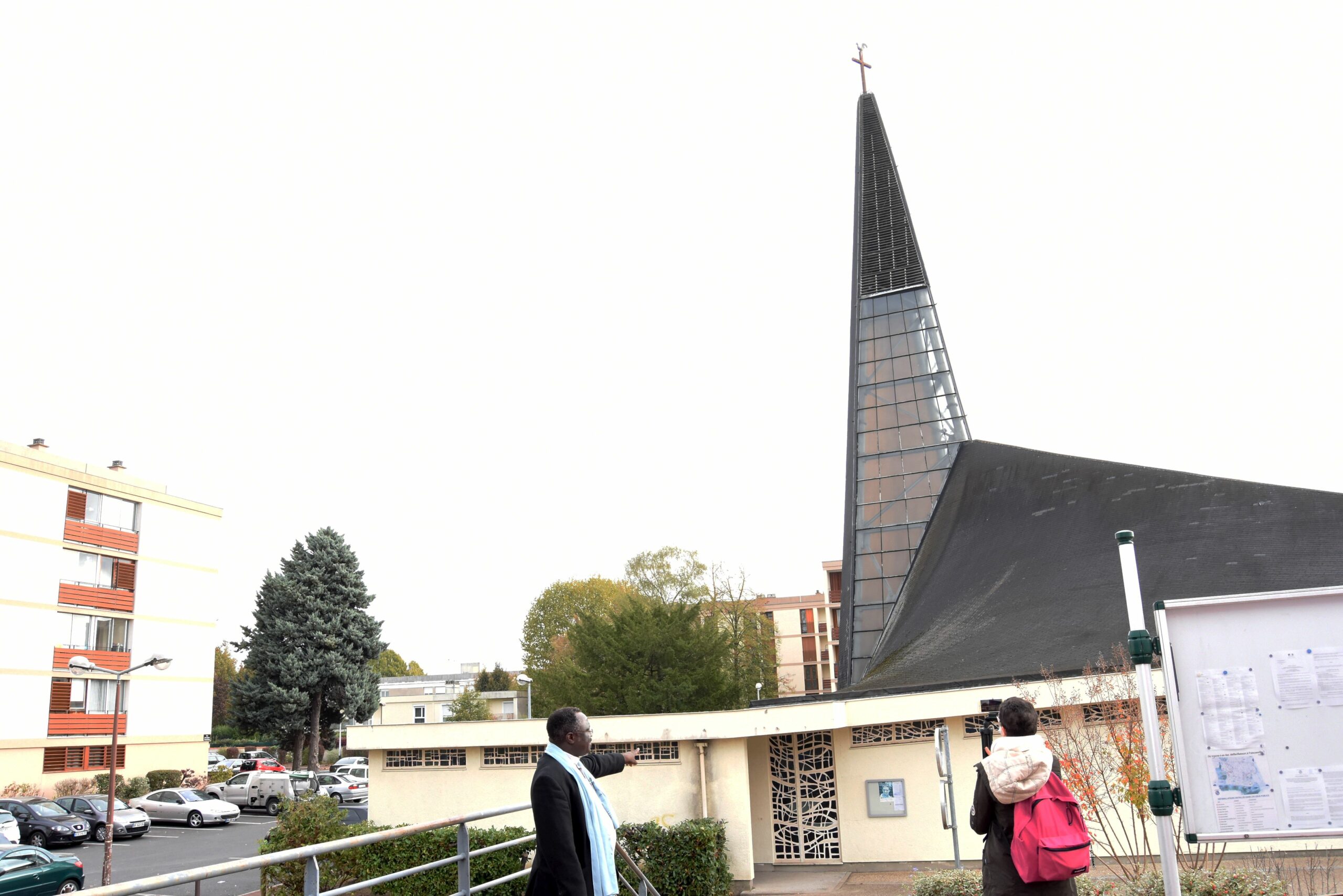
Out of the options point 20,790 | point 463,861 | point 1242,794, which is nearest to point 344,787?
point 20,790

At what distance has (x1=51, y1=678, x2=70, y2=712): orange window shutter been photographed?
34.6m

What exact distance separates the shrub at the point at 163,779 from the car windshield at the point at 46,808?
33.0 ft

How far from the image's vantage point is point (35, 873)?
16.7 m

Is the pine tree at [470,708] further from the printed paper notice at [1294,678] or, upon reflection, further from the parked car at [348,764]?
the printed paper notice at [1294,678]

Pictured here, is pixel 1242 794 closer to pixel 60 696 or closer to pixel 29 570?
pixel 29 570

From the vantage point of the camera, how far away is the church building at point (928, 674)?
1622 centimetres

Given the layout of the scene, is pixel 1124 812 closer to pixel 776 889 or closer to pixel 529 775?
pixel 776 889

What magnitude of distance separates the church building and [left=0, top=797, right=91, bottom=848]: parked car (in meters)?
14.0

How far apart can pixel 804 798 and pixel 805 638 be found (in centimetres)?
4888

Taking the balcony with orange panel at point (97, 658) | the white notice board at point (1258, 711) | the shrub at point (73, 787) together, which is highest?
the balcony with orange panel at point (97, 658)

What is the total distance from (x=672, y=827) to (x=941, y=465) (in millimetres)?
15926

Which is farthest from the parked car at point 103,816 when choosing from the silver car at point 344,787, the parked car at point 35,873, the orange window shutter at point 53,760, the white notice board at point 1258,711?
the white notice board at point 1258,711

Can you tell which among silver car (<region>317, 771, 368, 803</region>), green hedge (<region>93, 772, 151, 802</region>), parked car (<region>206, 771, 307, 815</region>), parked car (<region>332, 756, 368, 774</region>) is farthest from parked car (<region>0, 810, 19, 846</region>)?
parked car (<region>332, 756, 368, 774</region>)

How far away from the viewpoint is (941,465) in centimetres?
2719
